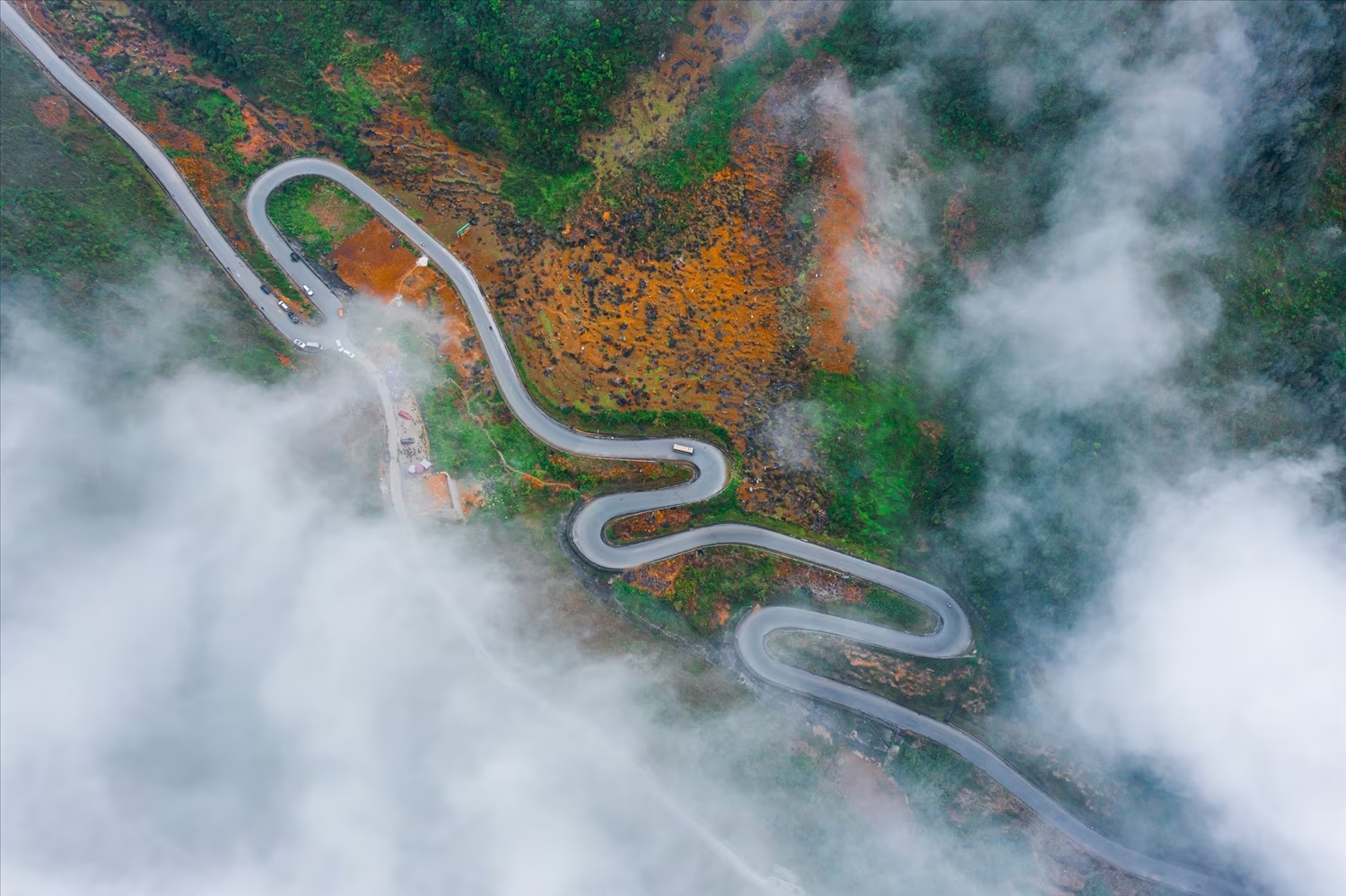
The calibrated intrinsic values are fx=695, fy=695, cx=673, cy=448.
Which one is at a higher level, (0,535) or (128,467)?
(128,467)

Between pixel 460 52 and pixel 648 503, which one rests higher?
pixel 460 52

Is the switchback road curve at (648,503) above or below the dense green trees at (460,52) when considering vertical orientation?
below

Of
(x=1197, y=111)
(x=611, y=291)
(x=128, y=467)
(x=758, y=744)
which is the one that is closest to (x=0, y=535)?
(x=128, y=467)

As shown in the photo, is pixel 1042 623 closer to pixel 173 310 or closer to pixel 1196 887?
pixel 1196 887

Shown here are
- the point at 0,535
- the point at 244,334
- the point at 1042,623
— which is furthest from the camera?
the point at 244,334

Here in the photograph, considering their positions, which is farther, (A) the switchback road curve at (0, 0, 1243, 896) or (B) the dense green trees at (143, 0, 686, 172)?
(A) the switchback road curve at (0, 0, 1243, 896)

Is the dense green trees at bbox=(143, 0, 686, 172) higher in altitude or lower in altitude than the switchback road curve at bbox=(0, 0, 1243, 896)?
higher

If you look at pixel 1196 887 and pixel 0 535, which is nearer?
pixel 0 535

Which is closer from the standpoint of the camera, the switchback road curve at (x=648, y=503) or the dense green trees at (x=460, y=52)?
the dense green trees at (x=460, y=52)
